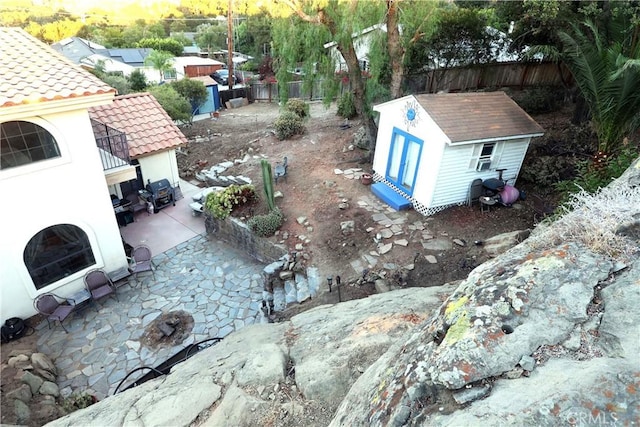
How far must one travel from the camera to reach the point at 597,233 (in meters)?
2.91

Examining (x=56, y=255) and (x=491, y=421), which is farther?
(x=56, y=255)

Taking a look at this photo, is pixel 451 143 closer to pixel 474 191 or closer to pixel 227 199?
pixel 474 191

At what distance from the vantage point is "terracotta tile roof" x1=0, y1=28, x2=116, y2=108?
696 cm

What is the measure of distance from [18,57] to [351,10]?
28.6 ft

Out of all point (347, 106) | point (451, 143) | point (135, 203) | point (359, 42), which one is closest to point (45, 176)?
point (135, 203)

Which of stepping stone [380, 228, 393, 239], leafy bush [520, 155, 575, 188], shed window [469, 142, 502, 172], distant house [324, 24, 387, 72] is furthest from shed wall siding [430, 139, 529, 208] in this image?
distant house [324, 24, 387, 72]

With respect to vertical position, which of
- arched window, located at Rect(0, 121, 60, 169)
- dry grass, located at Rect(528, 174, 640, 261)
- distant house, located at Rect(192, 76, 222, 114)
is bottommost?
distant house, located at Rect(192, 76, 222, 114)

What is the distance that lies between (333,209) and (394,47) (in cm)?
586

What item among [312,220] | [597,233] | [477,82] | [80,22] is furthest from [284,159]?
[80,22]

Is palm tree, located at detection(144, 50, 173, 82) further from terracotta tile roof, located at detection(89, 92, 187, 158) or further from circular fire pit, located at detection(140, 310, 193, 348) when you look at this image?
circular fire pit, located at detection(140, 310, 193, 348)

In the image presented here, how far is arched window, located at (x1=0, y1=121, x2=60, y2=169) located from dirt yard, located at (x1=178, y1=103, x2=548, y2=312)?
5.67 m

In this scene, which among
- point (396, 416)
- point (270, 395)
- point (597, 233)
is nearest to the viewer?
point (396, 416)

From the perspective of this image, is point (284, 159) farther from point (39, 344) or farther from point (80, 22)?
point (80, 22)

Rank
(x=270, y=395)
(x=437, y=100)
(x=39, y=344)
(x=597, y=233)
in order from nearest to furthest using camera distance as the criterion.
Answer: (x=597, y=233) → (x=270, y=395) → (x=39, y=344) → (x=437, y=100)
